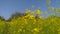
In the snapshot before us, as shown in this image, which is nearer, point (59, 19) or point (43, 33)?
point (43, 33)

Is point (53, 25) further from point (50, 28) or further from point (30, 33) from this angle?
point (30, 33)

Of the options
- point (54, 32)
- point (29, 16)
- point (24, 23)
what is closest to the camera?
point (54, 32)

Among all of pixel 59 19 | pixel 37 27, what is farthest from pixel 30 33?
pixel 59 19

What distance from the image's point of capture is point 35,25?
6672mm

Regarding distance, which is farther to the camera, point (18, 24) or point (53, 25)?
point (18, 24)

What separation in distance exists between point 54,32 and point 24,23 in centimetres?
Result: 108

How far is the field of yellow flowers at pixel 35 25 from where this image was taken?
6.22 meters

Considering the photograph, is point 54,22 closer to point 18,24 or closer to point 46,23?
point 46,23

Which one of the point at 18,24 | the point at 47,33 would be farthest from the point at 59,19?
the point at 18,24

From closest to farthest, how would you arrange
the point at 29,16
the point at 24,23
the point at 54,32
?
the point at 54,32 → the point at 29,16 → the point at 24,23

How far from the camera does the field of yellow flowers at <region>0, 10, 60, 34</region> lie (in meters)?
6.22

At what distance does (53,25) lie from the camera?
6.33 m

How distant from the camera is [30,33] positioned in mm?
6422

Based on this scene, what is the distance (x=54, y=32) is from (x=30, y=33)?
0.60 metres
